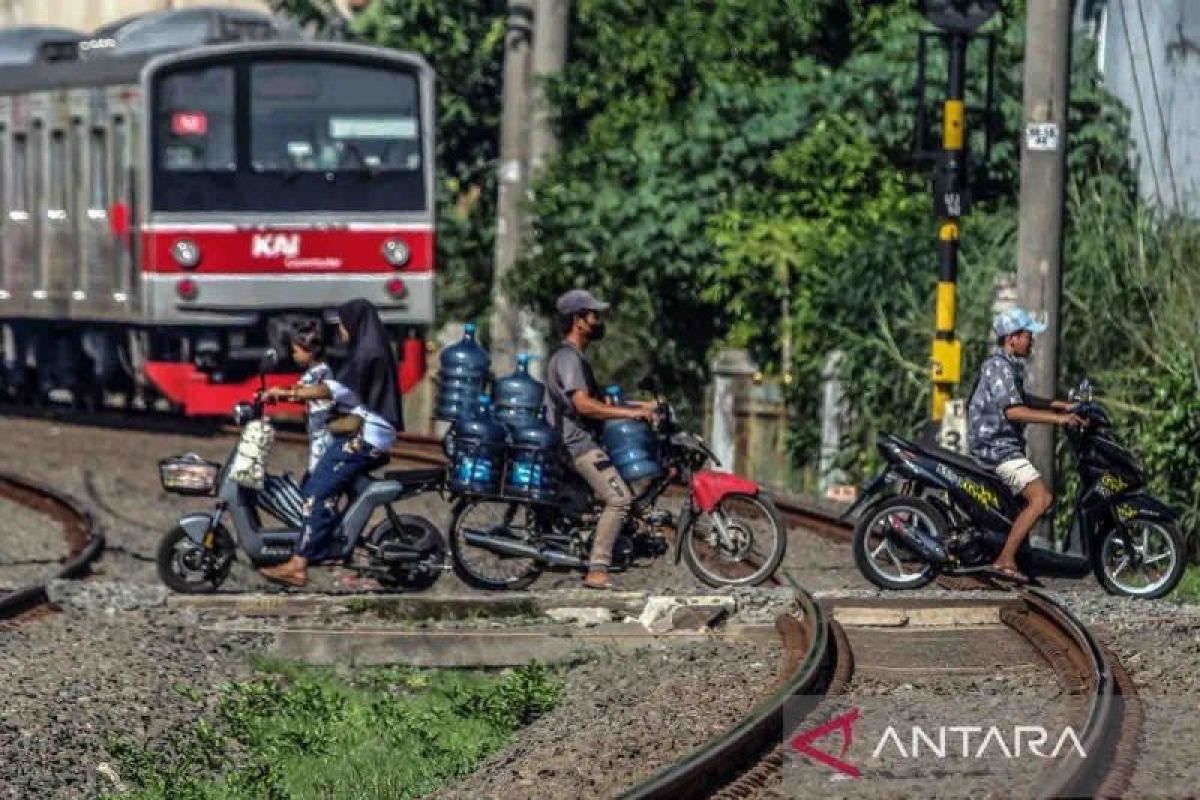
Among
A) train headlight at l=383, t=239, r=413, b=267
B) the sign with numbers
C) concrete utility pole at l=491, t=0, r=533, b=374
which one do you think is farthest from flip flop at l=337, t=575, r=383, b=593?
concrete utility pole at l=491, t=0, r=533, b=374

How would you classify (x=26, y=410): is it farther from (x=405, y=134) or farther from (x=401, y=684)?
(x=401, y=684)

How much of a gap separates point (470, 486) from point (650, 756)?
4.84m

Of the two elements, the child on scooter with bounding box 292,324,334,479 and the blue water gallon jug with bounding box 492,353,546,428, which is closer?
the child on scooter with bounding box 292,324,334,479

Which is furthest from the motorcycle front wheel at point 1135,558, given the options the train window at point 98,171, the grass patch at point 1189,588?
the train window at point 98,171

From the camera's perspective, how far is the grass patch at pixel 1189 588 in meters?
14.0

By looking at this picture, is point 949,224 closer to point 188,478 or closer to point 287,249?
point 188,478

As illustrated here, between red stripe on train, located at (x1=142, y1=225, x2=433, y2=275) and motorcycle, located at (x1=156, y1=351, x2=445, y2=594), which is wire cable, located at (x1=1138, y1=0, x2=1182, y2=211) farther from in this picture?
motorcycle, located at (x1=156, y1=351, x2=445, y2=594)

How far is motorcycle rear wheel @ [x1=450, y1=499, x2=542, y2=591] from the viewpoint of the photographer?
1383 centimetres

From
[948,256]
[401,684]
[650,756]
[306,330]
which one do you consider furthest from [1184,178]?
[650,756]

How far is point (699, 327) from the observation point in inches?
953

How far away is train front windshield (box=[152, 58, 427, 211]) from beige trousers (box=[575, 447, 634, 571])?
8.85 meters

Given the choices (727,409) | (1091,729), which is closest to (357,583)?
(1091,729)

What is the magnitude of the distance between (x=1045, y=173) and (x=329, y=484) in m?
5.31

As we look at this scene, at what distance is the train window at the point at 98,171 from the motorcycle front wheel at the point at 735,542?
992 centimetres
